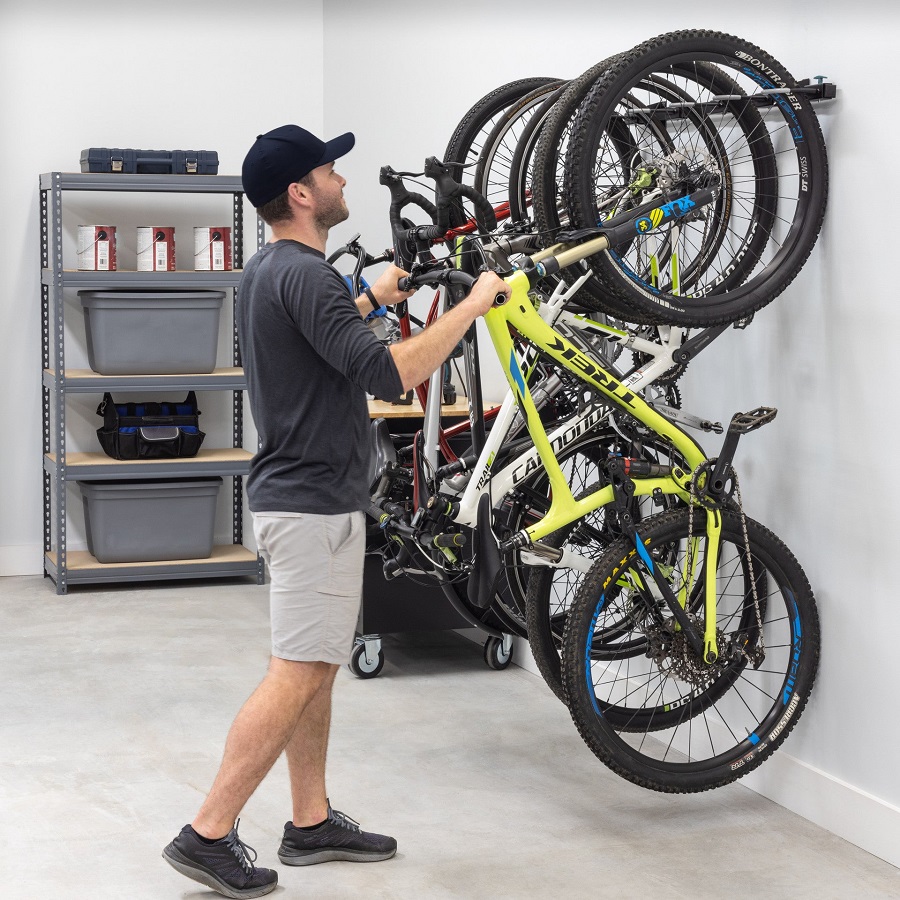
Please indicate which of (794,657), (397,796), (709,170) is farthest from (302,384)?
(794,657)

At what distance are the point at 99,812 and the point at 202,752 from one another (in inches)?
18.9

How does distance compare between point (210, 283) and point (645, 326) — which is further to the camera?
point (210, 283)

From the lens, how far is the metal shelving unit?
18.1 ft

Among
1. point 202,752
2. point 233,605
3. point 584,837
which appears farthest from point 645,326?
point 233,605

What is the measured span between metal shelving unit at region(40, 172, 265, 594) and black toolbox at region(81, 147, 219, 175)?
3.2 inches

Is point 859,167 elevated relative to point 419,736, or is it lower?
elevated

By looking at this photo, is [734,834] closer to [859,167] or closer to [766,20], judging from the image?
[859,167]

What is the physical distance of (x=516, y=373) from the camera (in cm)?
297

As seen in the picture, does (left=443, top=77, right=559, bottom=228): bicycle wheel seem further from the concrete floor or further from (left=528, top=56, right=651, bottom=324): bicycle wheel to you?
the concrete floor

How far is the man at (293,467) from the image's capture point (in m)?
2.63

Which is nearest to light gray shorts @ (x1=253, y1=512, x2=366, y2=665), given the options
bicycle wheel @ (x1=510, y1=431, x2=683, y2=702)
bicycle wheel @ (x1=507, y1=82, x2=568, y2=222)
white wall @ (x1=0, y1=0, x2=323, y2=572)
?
bicycle wheel @ (x1=510, y1=431, x2=683, y2=702)

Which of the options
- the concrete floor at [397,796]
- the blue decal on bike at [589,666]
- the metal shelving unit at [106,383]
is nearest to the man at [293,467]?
the concrete floor at [397,796]

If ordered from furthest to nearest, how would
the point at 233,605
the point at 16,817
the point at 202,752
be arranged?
the point at 233,605 < the point at 202,752 < the point at 16,817

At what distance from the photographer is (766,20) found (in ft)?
10.5
